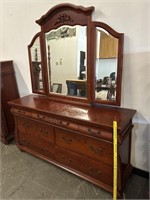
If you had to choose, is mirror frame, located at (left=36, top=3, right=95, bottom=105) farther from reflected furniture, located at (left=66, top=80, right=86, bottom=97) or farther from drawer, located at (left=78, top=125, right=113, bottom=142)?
drawer, located at (left=78, top=125, right=113, bottom=142)

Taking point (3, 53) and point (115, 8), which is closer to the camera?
point (115, 8)

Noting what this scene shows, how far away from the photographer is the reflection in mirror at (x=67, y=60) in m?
1.87

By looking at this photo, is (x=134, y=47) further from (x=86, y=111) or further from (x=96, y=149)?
(x=96, y=149)

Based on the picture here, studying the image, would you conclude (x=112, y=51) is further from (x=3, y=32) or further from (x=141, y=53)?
(x=3, y=32)

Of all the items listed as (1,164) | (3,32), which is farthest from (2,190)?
(3,32)

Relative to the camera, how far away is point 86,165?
5.75ft

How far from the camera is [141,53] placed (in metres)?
1.59

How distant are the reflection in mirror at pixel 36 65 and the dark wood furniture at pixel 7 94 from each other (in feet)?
1.67

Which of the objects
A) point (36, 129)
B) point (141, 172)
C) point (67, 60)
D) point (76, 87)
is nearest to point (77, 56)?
point (67, 60)

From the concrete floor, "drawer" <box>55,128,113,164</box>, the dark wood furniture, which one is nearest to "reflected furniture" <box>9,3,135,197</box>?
"drawer" <box>55,128,113,164</box>

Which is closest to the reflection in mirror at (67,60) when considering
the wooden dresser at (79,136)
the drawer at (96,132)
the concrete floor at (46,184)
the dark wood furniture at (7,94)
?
the wooden dresser at (79,136)

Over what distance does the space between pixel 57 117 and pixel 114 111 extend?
1.94ft

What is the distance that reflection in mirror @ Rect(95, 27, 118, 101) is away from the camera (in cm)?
168

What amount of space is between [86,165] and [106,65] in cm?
105
